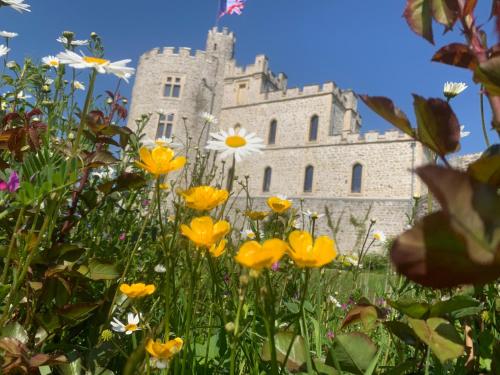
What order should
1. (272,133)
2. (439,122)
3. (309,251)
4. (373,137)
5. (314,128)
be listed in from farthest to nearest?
1. (272,133)
2. (314,128)
3. (373,137)
4. (309,251)
5. (439,122)

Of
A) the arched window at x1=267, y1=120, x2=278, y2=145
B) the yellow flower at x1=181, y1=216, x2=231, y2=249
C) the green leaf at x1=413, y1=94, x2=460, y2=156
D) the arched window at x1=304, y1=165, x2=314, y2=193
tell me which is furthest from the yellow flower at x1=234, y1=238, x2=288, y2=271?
the arched window at x1=267, y1=120, x2=278, y2=145

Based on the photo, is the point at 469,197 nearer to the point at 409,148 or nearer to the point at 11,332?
the point at 11,332

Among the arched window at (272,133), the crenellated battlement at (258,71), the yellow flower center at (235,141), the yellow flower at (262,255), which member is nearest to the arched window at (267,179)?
the arched window at (272,133)

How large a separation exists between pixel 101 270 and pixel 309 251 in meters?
0.68

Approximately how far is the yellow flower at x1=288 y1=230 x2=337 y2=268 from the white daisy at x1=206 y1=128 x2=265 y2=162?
30cm

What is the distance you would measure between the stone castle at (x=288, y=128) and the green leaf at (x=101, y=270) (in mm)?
15987

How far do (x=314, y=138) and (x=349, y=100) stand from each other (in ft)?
9.38

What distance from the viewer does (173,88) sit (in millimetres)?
19734

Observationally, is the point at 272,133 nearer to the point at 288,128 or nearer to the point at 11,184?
the point at 288,128

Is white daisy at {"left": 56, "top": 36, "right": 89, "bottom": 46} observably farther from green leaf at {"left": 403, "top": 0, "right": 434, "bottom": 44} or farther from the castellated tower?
the castellated tower

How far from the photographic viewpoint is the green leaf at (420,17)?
49 centimetres

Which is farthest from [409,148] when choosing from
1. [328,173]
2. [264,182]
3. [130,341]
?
[130,341]

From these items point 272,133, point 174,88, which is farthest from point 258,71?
point 174,88

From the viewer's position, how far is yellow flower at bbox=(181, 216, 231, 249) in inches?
25.0
